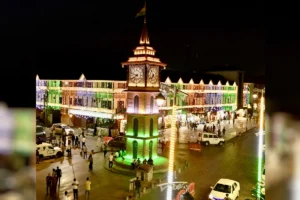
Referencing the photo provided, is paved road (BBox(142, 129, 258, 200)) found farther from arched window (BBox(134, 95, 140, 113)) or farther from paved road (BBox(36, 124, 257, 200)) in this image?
arched window (BBox(134, 95, 140, 113))

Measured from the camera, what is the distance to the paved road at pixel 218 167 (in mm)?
18172

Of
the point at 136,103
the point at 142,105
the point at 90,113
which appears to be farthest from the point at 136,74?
the point at 90,113

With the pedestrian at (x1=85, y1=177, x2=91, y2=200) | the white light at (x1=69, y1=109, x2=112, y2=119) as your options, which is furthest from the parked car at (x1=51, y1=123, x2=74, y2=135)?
the pedestrian at (x1=85, y1=177, x2=91, y2=200)

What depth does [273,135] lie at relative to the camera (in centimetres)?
396

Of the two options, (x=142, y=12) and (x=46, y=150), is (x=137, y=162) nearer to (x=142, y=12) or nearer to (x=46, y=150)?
(x=46, y=150)

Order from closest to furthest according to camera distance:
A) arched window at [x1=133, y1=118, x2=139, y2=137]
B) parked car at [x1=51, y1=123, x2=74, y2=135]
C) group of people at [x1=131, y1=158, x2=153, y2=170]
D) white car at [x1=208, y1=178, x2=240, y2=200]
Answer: white car at [x1=208, y1=178, x2=240, y2=200] < group of people at [x1=131, y1=158, x2=153, y2=170] < arched window at [x1=133, y1=118, x2=139, y2=137] < parked car at [x1=51, y1=123, x2=74, y2=135]

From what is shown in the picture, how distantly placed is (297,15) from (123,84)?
3693cm

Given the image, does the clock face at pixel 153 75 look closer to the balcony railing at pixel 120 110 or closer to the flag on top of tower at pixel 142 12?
the flag on top of tower at pixel 142 12

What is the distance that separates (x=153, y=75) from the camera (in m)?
24.1

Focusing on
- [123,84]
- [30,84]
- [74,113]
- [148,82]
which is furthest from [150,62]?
[74,113]

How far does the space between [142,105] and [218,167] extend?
6.89m

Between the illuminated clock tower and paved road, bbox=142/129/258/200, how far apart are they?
2932mm

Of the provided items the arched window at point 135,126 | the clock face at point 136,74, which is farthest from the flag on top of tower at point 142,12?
the arched window at point 135,126

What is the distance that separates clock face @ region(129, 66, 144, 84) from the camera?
77.7 ft
